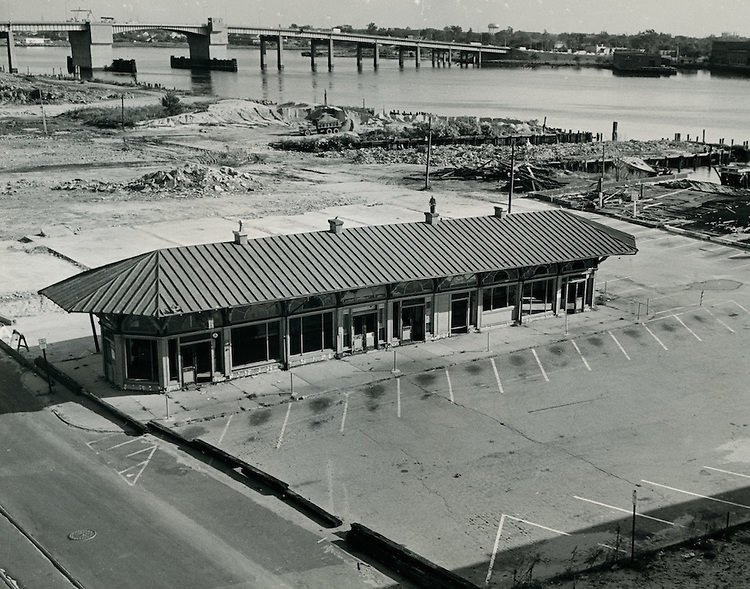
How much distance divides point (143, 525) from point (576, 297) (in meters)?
22.8

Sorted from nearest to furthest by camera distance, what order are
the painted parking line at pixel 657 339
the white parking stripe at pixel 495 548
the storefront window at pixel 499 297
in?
the white parking stripe at pixel 495 548 < the painted parking line at pixel 657 339 < the storefront window at pixel 499 297

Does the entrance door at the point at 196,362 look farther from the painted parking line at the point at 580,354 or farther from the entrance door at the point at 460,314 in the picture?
the painted parking line at the point at 580,354

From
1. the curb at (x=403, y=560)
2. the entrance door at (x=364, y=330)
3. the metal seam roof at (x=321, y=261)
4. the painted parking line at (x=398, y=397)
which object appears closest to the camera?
the curb at (x=403, y=560)

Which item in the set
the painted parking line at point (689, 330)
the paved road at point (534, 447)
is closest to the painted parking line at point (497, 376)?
the paved road at point (534, 447)

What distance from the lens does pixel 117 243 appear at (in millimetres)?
52094

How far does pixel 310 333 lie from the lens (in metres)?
32.5

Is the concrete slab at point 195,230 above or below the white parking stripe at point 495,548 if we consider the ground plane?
below

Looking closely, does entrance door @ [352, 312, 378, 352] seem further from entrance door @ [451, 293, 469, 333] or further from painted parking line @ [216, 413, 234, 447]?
painted parking line @ [216, 413, 234, 447]

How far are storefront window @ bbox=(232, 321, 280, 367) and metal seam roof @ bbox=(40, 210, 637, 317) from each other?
1.48m

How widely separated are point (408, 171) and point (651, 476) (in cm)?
6239

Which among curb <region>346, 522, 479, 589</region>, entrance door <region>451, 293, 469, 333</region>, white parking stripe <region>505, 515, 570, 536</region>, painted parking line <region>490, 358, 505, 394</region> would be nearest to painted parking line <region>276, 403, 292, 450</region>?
curb <region>346, 522, 479, 589</region>

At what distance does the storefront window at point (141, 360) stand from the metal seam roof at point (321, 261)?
166 centimetres

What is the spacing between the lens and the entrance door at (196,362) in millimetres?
30031

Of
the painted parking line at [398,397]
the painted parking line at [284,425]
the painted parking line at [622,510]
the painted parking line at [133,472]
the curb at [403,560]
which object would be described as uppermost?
the curb at [403,560]
